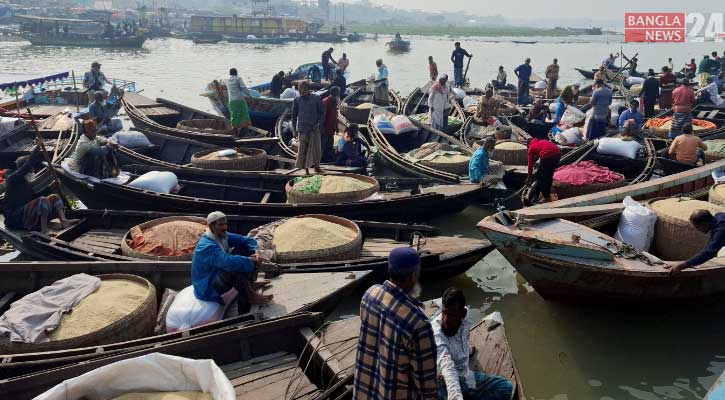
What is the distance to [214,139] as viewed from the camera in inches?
496

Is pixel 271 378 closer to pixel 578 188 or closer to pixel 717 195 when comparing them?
pixel 717 195

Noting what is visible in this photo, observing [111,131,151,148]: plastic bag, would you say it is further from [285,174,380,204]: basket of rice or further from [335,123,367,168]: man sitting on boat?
[285,174,380,204]: basket of rice

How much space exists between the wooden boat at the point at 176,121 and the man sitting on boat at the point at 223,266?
718cm

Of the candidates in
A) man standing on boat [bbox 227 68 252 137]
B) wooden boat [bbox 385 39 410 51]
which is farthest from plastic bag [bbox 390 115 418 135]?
wooden boat [bbox 385 39 410 51]

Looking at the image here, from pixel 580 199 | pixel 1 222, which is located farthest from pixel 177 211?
pixel 580 199

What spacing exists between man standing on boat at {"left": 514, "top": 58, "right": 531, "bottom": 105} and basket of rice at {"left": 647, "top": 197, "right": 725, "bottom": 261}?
13.1 m

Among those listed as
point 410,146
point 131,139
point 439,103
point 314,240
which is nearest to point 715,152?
point 439,103

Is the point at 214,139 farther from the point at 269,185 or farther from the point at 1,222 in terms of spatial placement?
the point at 1,222

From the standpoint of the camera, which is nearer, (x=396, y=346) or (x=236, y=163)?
(x=396, y=346)

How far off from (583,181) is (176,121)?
36.1 ft

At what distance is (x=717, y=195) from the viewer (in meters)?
7.56

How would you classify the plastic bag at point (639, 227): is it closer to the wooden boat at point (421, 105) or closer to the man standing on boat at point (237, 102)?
the wooden boat at point (421, 105)

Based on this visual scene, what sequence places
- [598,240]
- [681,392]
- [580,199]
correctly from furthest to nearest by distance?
[580,199] → [598,240] → [681,392]

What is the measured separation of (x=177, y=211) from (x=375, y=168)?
5065 millimetres
